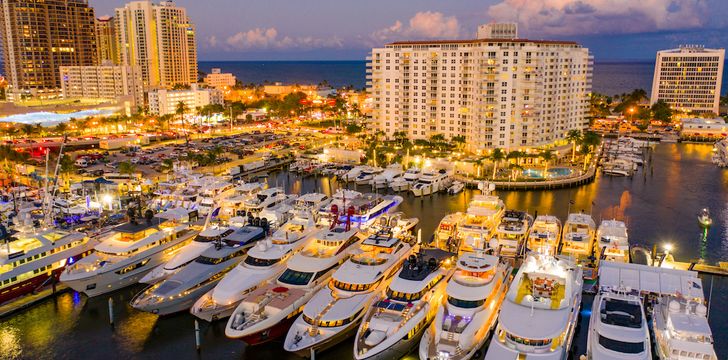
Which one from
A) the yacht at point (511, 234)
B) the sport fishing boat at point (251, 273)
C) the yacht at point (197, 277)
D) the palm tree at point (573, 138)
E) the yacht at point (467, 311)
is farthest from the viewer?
the palm tree at point (573, 138)

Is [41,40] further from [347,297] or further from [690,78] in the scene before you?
[690,78]

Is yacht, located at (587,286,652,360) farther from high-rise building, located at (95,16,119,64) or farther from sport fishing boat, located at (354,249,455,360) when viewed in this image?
high-rise building, located at (95,16,119,64)

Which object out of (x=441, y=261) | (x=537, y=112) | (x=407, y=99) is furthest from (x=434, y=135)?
(x=441, y=261)

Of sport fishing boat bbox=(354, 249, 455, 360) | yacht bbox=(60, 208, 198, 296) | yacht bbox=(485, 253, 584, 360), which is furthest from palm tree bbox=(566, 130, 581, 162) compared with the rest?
yacht bbox=(60, 208, 198, 296)

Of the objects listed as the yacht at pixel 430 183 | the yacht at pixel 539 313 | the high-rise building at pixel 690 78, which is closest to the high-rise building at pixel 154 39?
the yacht at pixel 430 183

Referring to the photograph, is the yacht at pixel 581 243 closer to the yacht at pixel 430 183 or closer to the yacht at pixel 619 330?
the yacht at pixel 619 330

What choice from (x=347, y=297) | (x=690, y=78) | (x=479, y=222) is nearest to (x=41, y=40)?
(x=479, y=222)
